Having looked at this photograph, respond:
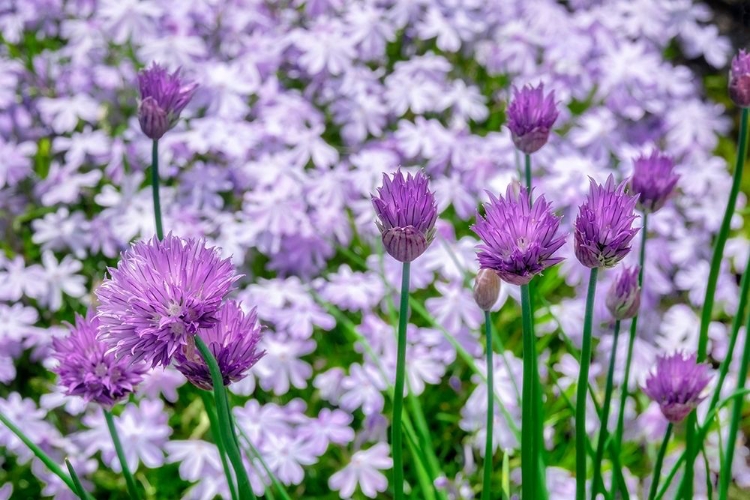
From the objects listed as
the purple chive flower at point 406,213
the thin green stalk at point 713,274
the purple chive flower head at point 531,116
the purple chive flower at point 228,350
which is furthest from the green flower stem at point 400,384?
the thin green stalk at point 713,274

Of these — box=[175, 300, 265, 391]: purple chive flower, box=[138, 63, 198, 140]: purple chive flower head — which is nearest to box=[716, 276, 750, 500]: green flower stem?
box=[175, 300, 265, 391]: purple chive flower

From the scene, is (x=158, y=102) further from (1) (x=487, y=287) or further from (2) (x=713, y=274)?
(2) (x=713, y=274)

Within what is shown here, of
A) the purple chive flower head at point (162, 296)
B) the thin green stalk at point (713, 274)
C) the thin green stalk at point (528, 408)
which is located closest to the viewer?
the purple chive flower head at point (162, 296)

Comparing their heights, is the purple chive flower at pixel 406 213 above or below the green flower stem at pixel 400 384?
above

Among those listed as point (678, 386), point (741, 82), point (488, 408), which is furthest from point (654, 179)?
point (488, 408)

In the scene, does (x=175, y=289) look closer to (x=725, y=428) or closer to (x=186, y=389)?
(x=186, y=389)

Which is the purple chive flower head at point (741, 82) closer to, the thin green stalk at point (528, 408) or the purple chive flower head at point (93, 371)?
the thin green stalk at point (528, 408)
